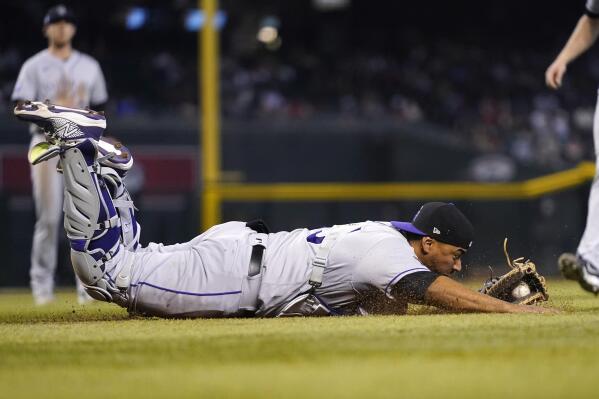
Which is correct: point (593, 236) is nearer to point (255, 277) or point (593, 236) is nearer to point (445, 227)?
point (445, 227)

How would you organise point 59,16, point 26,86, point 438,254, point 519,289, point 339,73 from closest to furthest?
point 438,254 < point 519,289 < point 26,86 < point 59,16 < point 339,73

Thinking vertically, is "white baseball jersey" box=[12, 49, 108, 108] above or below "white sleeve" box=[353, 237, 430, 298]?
above

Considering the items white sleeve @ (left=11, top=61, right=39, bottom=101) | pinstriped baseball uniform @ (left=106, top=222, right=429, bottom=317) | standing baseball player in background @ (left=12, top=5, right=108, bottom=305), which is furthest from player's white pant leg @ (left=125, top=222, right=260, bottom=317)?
white sleeve @ (left=11, top=61, right=39, bottom=101)

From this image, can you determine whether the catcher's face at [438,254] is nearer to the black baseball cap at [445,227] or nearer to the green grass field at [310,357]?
the black baseball cap at [445,227]

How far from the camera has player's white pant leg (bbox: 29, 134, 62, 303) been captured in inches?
268

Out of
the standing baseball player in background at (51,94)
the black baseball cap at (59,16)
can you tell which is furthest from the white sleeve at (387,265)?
the black baseball cap at (59,16)

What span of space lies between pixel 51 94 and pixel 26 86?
17 cm

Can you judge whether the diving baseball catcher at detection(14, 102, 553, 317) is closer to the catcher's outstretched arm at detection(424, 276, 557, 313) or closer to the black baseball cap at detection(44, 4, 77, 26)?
the catcher's outstretched arm at detection(424, 276, 557, 313)

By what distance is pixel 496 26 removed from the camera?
2048cm

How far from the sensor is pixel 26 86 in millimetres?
6738

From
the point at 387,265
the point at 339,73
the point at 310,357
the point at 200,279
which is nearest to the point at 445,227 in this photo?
the point at 387,265

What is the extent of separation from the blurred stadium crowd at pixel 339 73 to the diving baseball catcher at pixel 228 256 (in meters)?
10.4

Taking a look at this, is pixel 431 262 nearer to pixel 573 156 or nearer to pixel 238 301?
pixel 238 301

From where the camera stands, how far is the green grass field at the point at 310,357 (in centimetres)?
252
